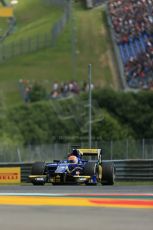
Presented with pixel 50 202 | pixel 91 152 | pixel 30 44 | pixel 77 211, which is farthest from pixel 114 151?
pixel 30 44

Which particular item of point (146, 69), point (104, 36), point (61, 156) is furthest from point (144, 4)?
point (61, 156)

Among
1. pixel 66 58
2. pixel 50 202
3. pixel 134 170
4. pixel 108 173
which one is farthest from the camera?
pixel 66 58

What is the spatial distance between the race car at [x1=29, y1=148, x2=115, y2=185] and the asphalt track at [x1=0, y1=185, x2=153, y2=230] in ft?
13.2

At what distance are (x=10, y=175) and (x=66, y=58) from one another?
4478 centimetres

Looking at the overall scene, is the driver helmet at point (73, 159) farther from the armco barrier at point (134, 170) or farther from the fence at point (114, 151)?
the fence at point (114, 151)

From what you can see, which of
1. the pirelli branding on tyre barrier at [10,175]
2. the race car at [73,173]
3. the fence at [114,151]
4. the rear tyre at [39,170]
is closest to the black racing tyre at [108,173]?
the race car at [73,173]

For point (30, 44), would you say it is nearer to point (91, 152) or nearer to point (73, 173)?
point (91, 152)

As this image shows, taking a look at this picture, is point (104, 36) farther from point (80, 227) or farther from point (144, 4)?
point (80, 227)

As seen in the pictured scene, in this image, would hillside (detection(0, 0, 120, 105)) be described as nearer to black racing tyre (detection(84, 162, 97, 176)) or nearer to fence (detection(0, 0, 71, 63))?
fence (detection(0, 0, 71, 63))

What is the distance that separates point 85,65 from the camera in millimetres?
66062

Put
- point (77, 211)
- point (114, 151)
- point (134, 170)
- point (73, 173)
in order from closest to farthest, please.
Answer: point (77, 211) → point (73, 173) → point (134, 170) → point (114, 151)

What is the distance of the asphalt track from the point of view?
33.0ft

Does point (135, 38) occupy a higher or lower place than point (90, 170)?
higher

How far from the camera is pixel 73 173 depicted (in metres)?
20.5
